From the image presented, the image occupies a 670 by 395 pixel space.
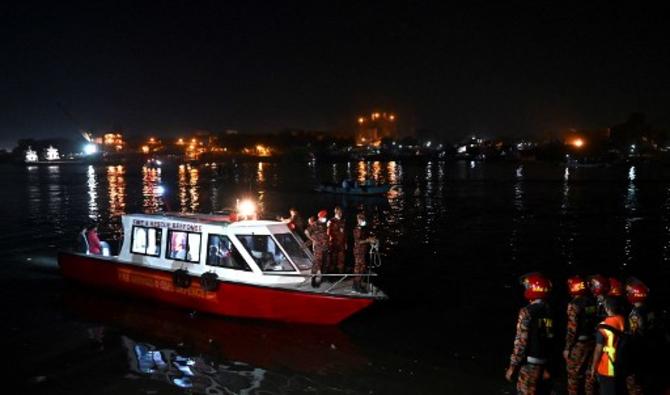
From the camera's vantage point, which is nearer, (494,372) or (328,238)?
(494,372)

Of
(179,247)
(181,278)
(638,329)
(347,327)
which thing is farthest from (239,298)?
(638,329)

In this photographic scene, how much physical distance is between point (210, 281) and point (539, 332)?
9.28 m

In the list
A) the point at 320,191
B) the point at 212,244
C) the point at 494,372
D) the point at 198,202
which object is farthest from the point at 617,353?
the point at 320,191

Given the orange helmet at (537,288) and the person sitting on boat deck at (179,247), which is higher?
the orange helmet at (537,288)

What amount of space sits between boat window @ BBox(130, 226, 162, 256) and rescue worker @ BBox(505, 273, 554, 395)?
1148 centimetres

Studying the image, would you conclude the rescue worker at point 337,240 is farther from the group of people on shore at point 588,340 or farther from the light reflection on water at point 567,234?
the light reflection on water at point 567,234

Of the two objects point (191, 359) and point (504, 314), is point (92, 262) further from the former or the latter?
point (504, 314)

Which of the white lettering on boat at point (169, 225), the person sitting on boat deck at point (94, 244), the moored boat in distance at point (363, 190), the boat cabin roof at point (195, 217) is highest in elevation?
the boat cabin roof at point (195, 217)

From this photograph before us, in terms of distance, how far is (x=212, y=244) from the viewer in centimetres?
1559

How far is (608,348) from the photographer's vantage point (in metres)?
→ 7.86

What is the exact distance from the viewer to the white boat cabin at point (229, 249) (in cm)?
1519

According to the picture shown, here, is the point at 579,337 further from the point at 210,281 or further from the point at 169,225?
the point at 169,225

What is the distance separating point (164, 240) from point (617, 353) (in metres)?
12.5

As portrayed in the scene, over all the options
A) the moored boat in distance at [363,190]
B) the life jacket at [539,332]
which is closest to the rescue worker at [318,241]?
the life jacket at [539,332]
